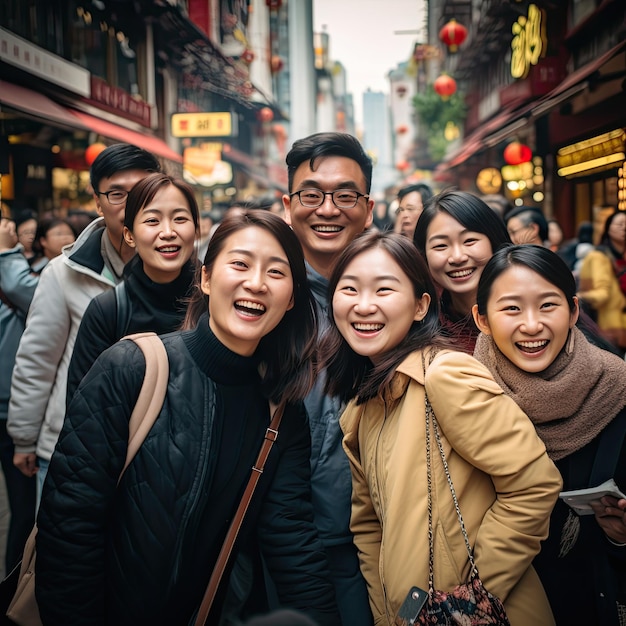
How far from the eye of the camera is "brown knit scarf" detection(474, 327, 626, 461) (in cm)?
195

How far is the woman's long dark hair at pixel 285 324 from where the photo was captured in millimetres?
2045

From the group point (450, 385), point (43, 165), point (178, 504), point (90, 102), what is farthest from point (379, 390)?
point (90, 102)

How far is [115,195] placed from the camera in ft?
10.3

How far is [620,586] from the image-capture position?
80.4 inches

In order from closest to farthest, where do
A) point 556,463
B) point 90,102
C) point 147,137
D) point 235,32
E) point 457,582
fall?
1. point 457,582
2. point 556,463
3. point 90,102
4. point 147,137
5. point 235,32

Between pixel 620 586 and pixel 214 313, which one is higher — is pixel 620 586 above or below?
below

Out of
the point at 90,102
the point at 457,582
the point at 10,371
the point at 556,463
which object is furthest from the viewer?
the point at 90,102

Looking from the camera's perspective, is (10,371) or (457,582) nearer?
(457,582)

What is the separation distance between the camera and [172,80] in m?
14.7

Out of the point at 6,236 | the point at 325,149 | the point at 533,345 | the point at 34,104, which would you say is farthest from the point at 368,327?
the point at 34,104

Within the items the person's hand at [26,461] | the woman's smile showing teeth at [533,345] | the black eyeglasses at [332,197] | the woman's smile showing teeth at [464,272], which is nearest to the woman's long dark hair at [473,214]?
the woman's smile showing teeth at [464,272]

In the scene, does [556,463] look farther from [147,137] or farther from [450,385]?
[147,137]

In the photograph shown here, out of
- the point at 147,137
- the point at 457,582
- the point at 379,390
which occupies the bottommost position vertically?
the point at 457,582

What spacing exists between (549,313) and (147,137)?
1196 cm
